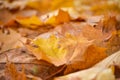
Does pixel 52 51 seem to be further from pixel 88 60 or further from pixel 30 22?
pixel 30 22

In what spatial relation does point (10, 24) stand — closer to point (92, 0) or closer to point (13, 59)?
point (13, 59)

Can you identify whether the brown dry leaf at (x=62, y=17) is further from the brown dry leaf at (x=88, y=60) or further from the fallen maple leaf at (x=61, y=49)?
the brown dry leaf at (x=88, y=60)

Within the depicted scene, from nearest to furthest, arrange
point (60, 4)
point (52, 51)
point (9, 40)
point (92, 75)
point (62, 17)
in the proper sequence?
point (92, 75) < point (52, 51) < point (9, 40) < point (62, 17) < point (60, 4)

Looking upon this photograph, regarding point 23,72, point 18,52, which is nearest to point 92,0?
point 18,52

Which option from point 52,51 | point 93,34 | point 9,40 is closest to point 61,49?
point 52,51

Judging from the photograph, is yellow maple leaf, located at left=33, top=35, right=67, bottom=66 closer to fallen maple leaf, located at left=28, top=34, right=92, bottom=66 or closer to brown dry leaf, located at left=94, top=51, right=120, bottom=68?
fallen maple leaf, located at left=28, top=34, right=92, bottom=66

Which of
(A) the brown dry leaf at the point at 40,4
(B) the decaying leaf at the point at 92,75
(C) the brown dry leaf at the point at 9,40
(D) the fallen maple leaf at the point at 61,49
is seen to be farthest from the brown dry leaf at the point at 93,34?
(A) the brown dry leaf at the point at 40,4
